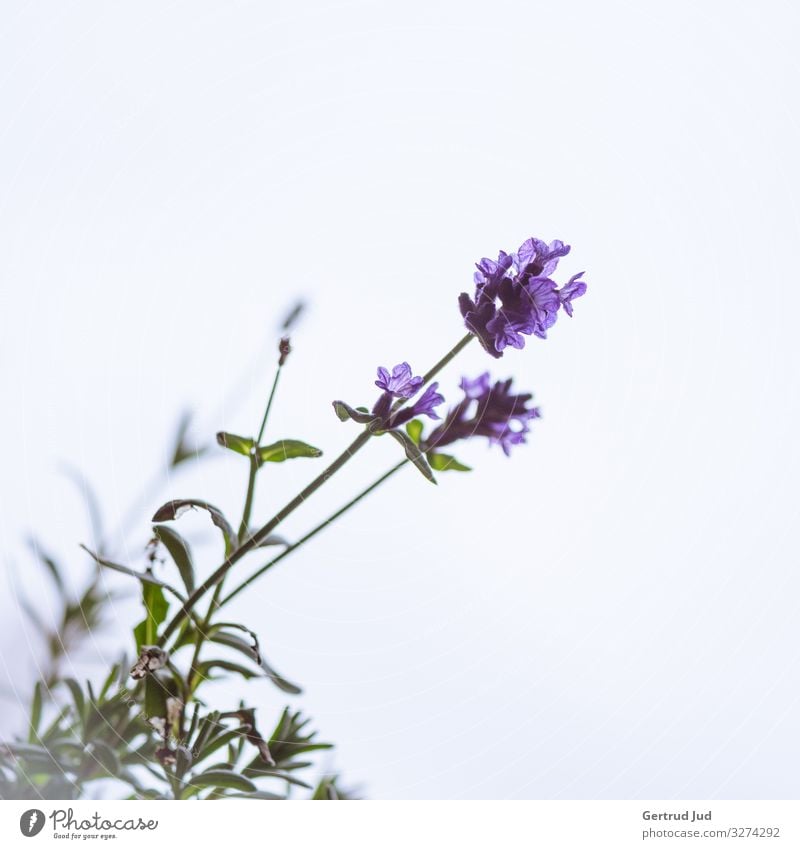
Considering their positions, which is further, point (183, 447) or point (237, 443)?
point (183, 447)

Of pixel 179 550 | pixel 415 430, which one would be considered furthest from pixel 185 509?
pixel 415 430

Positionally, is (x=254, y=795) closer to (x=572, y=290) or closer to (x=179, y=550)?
(x=179, y=550)

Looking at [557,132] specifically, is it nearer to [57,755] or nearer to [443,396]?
[443,396]

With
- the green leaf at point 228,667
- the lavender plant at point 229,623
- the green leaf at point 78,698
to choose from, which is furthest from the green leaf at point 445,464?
the green leaf at point 78,698

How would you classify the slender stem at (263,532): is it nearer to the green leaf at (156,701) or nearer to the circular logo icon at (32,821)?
the green leaf at (156,701)

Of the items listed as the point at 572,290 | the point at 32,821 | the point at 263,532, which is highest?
the point at 572,290

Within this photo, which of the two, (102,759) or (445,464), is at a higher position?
(445,464)
